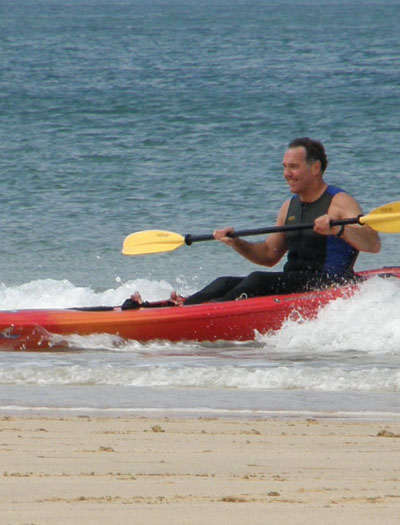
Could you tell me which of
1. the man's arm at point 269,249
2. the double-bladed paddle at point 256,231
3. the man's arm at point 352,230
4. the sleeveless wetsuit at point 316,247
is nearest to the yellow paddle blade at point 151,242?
the double-bladed paddle at point 256,231

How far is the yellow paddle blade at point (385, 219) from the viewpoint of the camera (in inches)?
216

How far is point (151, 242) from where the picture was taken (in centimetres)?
651

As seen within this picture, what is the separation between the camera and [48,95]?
1709 cm

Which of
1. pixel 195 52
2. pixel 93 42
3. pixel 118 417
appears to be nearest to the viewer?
pixel 118 417

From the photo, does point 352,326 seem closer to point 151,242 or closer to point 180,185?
point 151,242

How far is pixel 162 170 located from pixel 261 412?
857 centimetres

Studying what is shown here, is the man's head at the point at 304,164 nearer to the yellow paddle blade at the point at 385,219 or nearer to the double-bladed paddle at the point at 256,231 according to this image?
the double-bladed paddle at the point at 256,231

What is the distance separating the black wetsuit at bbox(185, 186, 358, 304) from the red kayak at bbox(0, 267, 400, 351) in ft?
0.25

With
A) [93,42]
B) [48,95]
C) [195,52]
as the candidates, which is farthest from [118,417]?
[93,42]

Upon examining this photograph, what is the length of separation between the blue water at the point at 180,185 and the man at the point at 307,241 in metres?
0.26

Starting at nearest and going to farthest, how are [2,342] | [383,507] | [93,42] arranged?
1. [383,507]
2. [2,342]
3. [93,42]

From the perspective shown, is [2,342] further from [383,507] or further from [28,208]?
[28,208]

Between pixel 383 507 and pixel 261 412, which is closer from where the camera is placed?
pixel 383 507

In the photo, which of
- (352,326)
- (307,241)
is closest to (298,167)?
(307,241)
